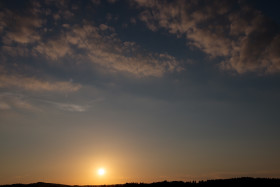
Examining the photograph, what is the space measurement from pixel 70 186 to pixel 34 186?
5.40 metres

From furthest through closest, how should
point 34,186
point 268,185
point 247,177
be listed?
1. point 247,177
2. point 34,186
3. point 268,185

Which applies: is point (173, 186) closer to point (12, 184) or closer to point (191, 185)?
point (191, 185)

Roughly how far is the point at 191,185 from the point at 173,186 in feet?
7.78

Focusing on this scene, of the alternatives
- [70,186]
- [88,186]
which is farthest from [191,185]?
[70,186]

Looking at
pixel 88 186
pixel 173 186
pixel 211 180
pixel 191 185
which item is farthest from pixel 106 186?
pixel 211 180

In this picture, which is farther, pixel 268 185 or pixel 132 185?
pixel 132 185

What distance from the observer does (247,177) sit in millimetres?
39531

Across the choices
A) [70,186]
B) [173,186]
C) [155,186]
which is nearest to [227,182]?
[173,186]

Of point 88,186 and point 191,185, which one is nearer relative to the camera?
point 191,185

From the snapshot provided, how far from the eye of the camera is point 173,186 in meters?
36.4

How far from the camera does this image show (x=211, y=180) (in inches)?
1511

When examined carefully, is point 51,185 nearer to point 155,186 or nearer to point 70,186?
point 70,186

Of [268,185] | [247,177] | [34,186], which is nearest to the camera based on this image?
[268,185]

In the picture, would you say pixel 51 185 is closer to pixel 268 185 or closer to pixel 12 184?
pixel 12 184
